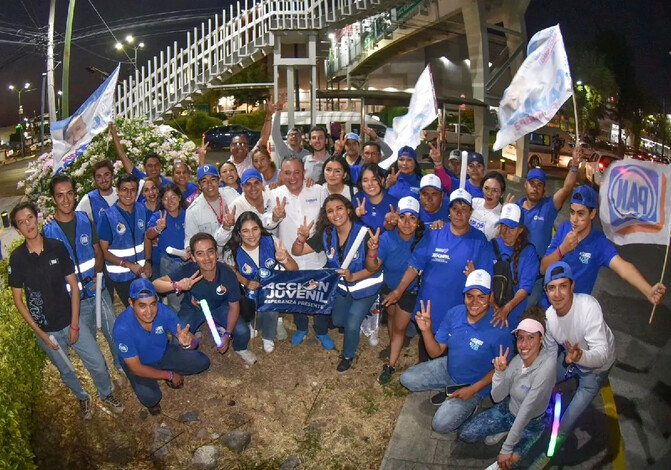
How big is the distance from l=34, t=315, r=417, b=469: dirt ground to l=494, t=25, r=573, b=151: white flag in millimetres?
3024

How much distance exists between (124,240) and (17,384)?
188cm

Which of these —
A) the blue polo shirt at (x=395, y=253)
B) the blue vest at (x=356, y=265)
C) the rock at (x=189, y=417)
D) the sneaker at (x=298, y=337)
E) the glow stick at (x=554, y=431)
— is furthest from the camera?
the sneaker at (x=298, y=337)

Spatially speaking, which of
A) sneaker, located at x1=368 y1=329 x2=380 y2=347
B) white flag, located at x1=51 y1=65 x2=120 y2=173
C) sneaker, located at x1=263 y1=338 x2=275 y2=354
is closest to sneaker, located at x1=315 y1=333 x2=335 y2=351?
sneaker, located at x1=368 y1=329 x2=380 y2=347

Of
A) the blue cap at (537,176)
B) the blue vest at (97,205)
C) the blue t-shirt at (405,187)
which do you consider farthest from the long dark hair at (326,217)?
the blue vest at (97,205)

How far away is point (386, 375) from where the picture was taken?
571 centimetres

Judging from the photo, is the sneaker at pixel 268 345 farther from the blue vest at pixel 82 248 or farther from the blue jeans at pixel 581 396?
the blue jeans at pixel 581 396

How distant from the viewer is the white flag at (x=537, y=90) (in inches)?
242

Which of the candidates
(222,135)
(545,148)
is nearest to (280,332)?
(545,148)

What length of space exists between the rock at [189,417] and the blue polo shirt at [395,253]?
2.45 metres

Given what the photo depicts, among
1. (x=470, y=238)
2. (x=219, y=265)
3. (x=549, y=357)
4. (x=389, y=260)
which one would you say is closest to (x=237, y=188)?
(x=219, y=265)

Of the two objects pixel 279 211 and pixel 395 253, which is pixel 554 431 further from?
pixel 279 211

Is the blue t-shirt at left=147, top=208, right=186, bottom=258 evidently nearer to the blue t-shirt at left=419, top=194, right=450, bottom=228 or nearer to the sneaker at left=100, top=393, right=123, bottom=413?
the sneaker at left=100, top=393, right=123, bottom=413

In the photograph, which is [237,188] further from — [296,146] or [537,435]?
[537,435]

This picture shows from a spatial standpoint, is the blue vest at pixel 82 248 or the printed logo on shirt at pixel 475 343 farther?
the blue vest at pixel 82 248
